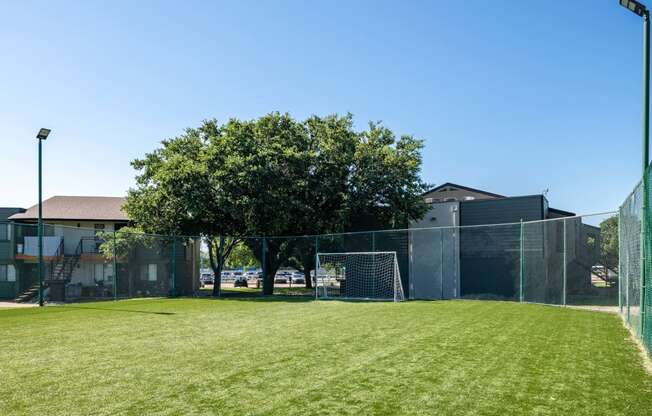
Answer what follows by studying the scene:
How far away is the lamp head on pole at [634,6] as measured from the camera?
370 inches

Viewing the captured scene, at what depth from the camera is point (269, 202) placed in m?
23.0

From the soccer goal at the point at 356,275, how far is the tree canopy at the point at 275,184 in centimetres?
→ 212

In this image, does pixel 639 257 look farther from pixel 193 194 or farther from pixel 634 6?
pixel 193 194

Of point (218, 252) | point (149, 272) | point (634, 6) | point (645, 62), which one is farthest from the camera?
point (218, 252)

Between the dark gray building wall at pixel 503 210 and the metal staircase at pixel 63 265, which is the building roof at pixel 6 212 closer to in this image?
the metal staircase at pixel 63 265

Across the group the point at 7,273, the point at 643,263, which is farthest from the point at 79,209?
the point at 643,263

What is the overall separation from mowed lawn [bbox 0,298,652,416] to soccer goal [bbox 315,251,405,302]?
982 cm

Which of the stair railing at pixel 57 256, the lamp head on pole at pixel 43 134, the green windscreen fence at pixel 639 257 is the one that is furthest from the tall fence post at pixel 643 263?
the stair railing at pixel 57 256

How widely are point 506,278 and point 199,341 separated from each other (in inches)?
660

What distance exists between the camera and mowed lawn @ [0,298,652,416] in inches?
187

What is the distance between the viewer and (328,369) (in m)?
6.24

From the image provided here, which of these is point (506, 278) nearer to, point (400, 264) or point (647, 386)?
point (400, 264)

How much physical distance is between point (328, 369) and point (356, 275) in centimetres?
1532

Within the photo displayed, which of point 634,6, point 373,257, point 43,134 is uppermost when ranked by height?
point 634,6
